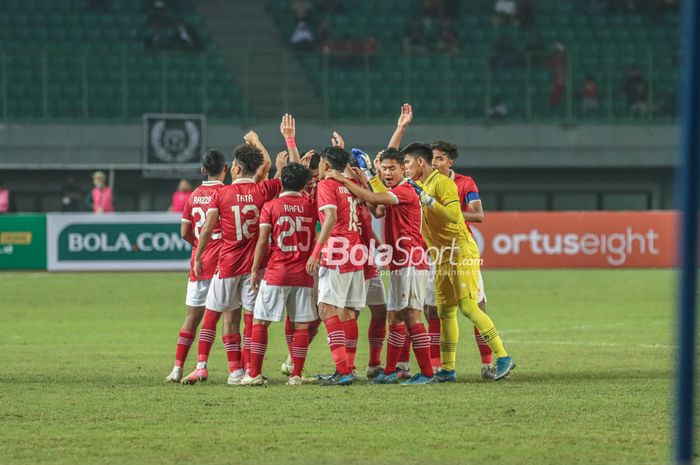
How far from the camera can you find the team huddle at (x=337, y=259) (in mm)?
10344

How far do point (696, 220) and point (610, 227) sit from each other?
23.6 m

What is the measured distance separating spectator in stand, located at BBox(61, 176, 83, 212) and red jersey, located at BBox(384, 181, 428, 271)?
66.4ft

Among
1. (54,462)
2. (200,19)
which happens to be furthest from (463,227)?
(200,19)

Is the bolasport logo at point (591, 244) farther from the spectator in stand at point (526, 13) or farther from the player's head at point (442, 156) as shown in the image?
the player's head at point (442, 156)

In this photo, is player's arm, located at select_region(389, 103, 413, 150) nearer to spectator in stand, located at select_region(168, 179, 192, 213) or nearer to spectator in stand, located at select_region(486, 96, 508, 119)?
spectator in stand, located at select_region(168, 179, 192, 213)

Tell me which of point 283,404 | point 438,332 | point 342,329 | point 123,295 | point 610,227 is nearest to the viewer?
point 283,404

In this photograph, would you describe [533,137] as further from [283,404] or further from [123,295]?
[283,404]

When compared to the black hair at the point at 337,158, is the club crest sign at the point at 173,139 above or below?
above

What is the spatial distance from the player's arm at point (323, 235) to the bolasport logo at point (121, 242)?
52.3ft

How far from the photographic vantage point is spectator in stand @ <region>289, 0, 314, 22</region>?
117 ft

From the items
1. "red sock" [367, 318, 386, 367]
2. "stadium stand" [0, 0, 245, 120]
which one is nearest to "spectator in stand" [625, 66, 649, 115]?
"stadium stand" [0, 0, 245, 120]

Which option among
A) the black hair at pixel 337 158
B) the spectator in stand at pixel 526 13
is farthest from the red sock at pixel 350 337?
the spectator in stand at pixel 526 13

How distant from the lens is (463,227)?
1088 cm

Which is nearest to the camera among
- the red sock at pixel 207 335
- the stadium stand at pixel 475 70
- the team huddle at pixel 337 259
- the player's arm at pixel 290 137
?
the team huddle at pixel 337 259
